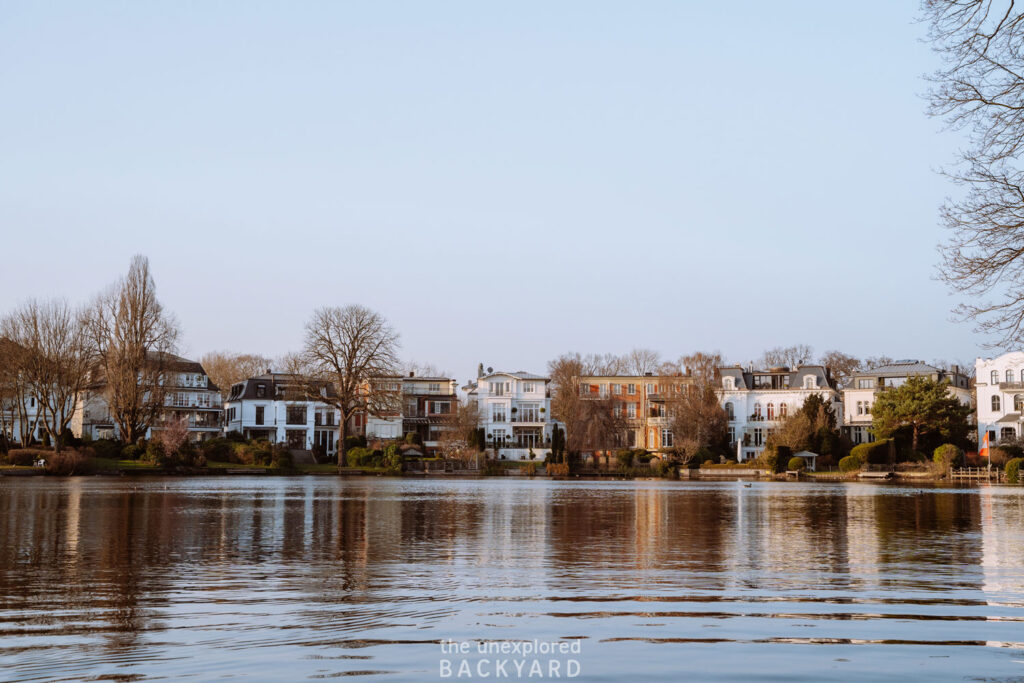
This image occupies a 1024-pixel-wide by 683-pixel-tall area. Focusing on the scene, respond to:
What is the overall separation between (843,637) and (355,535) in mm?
12527

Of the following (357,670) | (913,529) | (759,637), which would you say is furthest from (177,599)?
(913,529)

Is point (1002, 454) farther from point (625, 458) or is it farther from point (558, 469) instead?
point (558, 469)

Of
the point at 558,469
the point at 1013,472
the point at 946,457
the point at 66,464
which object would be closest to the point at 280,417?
the point at 558,469

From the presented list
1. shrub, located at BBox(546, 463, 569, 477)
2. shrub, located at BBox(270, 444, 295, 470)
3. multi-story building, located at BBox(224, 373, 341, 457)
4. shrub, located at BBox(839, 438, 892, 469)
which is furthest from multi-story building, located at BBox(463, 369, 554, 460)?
shrub, located at BBox(839, 438, 892, 469)

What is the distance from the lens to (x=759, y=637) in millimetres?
9320

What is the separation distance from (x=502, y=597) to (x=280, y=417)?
83.5 m

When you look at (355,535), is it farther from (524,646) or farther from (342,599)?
(524,646)

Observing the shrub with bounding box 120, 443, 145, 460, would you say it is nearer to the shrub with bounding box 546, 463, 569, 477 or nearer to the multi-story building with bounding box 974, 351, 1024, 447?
the shrub with bounding box 546, 463, 569, 477

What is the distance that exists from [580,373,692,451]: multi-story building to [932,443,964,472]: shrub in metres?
34.8

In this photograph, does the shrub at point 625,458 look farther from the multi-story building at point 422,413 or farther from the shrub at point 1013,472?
the shrub at point 1013,472

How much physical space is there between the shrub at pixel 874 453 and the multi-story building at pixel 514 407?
3196 centimetres

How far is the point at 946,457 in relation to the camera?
213 ft

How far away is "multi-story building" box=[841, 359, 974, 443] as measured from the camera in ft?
298

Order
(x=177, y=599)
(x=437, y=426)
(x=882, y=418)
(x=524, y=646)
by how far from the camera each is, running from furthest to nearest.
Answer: (x=437, y=426) < (x=882, y=418) < (x=177, y=599) < (x=524, y=646)
